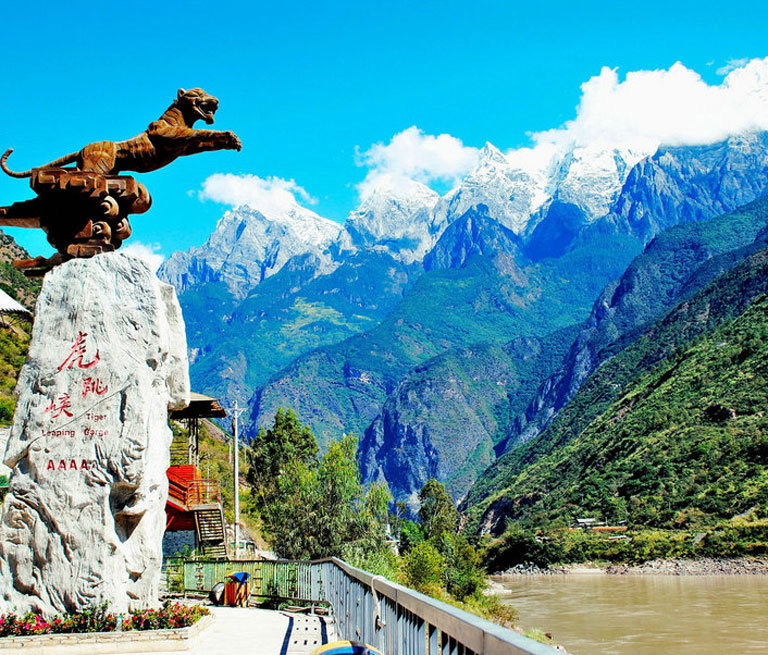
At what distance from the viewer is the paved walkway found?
11.3m

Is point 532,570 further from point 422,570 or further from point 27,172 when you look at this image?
point 27,172

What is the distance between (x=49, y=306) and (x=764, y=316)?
4351 inches

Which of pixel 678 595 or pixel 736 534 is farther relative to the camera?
pixel 736 534

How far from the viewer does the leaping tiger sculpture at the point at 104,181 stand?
13.4 meters

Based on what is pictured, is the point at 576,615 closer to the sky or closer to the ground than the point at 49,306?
closer to the ground

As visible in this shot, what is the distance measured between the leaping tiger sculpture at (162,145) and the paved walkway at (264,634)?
7.99m

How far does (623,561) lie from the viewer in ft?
249

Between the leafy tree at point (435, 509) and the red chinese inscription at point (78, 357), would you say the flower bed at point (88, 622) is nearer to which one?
the red chinese inscription at point (78, 357)

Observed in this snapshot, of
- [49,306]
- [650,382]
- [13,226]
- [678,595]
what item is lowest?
[678,595]

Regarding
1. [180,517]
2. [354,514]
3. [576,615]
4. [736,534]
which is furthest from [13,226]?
[736,534]

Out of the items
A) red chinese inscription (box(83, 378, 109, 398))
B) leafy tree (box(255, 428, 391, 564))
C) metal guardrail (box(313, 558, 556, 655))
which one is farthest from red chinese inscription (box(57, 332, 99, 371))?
leafy tree (box(255, 428, 391, 564))

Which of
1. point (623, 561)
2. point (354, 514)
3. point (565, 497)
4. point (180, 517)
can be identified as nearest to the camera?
point (180, 517)

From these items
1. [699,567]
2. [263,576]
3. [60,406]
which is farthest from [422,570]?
[699,567]

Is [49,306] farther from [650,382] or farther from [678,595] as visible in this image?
[650,382]
